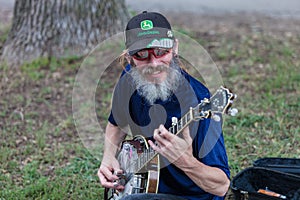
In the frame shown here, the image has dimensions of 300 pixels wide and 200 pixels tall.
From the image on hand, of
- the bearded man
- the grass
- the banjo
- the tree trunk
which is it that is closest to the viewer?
the banjo

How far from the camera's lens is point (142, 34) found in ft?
9.52

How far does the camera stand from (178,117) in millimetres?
2908

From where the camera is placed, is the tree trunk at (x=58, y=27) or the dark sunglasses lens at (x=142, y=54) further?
the tree trunk at (x=58, y=27)

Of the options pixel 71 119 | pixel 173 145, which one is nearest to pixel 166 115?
pixel 173 145

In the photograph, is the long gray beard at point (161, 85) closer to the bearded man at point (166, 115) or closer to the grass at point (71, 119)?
the bearded man at point (166, 115)

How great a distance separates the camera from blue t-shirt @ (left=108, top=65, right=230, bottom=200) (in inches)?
109

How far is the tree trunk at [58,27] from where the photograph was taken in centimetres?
605

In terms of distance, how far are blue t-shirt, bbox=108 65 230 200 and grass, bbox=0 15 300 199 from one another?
3.03 feet

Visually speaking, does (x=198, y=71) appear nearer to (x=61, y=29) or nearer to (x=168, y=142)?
(x=61, y=29)

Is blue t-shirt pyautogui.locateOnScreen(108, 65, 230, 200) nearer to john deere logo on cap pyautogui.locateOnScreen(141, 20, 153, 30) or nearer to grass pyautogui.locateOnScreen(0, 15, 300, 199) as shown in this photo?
john deere logo on cap pyautogui.locateOnScreen(141, 20, 153, 30)

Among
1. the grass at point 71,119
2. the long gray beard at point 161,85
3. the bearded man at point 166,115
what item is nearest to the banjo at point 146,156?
the bearded man at point 166,115

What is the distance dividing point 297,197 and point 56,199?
174 centimetres

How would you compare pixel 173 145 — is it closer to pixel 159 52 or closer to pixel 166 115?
pixel 166 115

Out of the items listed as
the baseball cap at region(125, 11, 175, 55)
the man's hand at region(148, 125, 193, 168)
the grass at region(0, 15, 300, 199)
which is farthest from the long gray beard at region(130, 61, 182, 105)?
the grass at region(0, 15, 300, 199)
